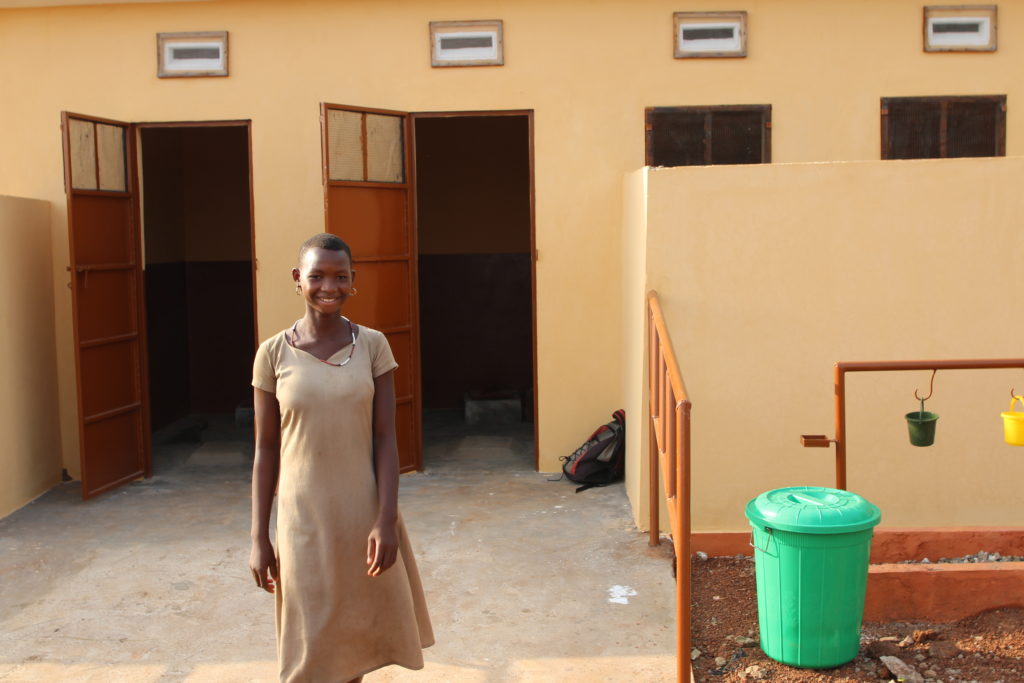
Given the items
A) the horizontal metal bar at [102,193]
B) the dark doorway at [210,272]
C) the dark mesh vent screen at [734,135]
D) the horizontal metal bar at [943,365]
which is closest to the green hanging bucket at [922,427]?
the horizontal metal bar at [943,365]

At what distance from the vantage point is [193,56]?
7492mm

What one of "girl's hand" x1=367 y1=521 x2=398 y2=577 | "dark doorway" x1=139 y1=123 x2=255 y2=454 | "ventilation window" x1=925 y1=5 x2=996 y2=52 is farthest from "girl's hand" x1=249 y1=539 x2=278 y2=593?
"dark doorway" x1=139 y1=123 x2=255 y2=454

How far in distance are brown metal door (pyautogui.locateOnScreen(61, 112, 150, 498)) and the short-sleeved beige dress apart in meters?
4.19

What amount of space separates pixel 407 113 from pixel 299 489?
4.87m

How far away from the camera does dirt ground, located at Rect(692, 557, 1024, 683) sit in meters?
4.16

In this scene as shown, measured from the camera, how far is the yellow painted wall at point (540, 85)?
24.4ft

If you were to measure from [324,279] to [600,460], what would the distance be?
4.27 meters

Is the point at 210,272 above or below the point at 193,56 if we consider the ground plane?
below

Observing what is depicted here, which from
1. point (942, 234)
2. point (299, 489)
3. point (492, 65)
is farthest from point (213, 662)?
point (492, 65)

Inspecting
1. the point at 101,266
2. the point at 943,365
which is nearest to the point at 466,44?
the point at 101,266

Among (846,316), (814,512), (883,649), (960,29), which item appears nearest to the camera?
(814,512)

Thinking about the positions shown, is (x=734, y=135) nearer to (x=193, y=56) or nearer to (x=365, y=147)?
(x=365, y=147)

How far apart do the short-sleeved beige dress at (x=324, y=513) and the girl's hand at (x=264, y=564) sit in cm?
4

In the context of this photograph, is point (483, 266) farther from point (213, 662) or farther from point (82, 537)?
point (213, 662)
